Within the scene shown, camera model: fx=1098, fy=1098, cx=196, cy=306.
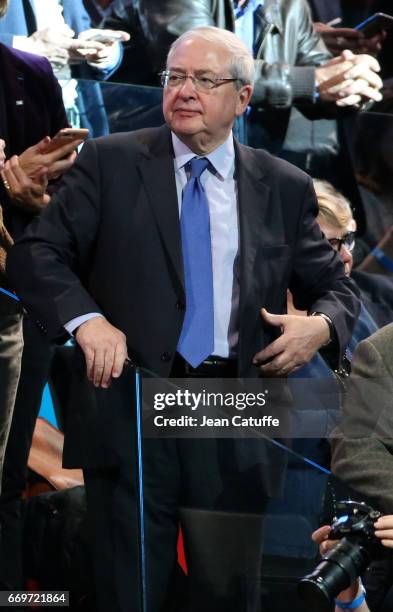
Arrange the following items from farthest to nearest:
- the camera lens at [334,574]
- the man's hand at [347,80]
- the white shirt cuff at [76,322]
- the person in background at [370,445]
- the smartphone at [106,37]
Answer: the man's hand at [347,80] < the smartphone at [106,37] < the white shirt cuff at [76,322] < the person in background at [370,445] < the camera lens at [334,574]

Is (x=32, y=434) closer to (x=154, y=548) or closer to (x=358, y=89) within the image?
(x=154, y=548)

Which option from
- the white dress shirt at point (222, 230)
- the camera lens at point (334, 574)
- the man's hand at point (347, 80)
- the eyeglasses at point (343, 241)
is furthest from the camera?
the man's hand at point (347, 80)

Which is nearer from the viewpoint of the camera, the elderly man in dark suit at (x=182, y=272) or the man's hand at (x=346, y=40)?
the elderly man in dark suit at (x=182, y=272)

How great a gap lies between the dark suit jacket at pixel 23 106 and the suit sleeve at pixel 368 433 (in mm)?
928

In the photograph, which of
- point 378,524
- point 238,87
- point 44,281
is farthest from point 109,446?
point 238,87

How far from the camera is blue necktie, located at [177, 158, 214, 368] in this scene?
243 cm

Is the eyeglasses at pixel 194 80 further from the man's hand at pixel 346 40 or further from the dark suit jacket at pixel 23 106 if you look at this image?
the man's hand at pixel 346 40

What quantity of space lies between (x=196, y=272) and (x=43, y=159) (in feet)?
1.57

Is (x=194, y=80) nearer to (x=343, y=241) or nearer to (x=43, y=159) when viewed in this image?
(x=43, y=159)

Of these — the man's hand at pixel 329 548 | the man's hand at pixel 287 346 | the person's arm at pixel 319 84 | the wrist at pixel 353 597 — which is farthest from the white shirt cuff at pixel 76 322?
the person's arm at pixel 319 84

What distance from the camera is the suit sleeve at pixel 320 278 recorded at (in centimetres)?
260

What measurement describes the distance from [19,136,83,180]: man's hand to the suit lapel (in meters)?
0.23

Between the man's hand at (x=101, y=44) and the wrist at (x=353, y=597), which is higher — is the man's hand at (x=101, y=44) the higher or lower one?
the higher one

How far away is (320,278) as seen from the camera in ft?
8.75
